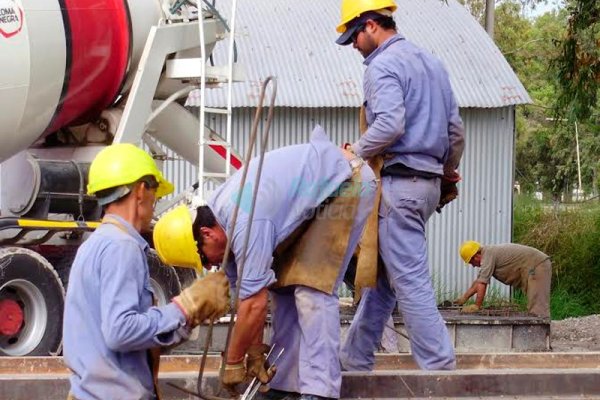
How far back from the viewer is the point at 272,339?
5891 mm

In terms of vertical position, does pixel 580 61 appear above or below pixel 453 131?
above

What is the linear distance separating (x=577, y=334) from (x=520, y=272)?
1.12 metres

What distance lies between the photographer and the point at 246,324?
5.36 m

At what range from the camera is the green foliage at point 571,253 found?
17.6m

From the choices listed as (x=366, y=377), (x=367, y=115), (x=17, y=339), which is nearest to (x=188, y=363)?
(x=366, y=377)

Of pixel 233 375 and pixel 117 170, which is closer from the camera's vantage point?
pixel 117 170

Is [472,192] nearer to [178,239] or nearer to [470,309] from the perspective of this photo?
[470,309]

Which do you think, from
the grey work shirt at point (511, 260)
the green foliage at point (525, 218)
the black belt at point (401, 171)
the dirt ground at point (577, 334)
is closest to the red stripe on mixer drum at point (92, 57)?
the black belt at point (401, 171)

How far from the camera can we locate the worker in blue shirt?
6.28 metres

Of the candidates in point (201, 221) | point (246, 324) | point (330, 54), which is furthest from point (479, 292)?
point (201, 221)

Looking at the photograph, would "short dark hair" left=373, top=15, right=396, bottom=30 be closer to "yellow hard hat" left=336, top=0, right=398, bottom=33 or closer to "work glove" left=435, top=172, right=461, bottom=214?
"yellow hard hat" left=336, top=0, right=398, bottom=33

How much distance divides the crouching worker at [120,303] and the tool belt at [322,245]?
122 cm

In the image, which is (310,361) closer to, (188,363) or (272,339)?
(272,339)

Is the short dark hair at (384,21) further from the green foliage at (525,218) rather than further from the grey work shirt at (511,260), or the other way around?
the green foliage at (525,218)
